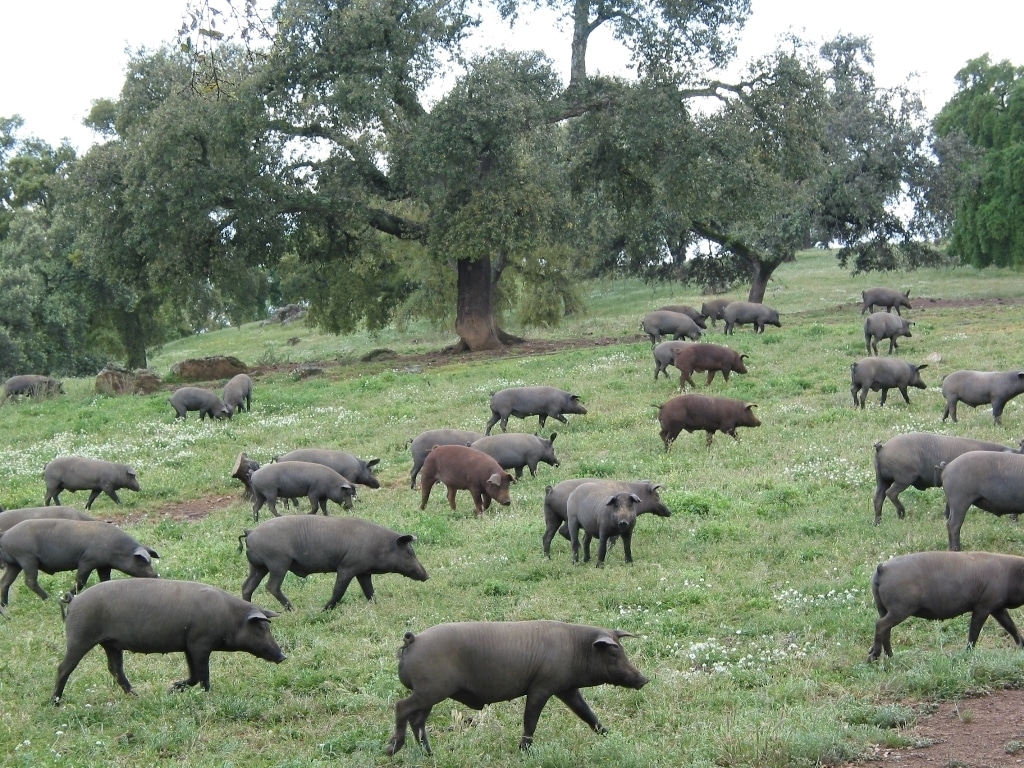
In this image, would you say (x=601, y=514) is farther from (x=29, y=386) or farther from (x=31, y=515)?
(x=29, y=386)

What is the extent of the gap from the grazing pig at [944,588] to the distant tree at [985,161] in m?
38.8

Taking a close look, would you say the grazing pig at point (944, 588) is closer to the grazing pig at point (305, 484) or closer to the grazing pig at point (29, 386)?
the grazing pig at point (305, 484)

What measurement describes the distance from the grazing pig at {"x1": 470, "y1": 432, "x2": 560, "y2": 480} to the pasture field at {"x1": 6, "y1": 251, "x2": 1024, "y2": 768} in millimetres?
429

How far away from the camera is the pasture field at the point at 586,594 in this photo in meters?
8.76

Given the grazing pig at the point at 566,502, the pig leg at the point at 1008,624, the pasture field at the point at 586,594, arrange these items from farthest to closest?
the grazing pig at the point at 566,502 < the pig leg at the point at 1008,624 < the pasture field at the point at 586,594

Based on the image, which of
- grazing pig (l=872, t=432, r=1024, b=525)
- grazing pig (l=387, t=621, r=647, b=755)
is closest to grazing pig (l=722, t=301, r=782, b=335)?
grazing pig (l=872, t=432, r=1024, b=525)

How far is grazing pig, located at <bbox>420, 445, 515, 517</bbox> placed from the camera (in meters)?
16.6

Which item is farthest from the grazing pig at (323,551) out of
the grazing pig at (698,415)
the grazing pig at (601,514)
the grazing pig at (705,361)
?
the grazing pig at (705,361)

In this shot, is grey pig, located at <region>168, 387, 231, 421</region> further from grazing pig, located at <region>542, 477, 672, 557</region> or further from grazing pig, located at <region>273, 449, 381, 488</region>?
grazing pig, located at <region>542, 477, 672, 557</region>

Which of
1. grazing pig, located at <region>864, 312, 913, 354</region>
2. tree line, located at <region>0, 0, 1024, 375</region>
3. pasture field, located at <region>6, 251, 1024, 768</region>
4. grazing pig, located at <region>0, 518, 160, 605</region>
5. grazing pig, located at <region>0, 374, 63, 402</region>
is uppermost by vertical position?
tree line, located at <region>0, 0, 1024, 375</region>

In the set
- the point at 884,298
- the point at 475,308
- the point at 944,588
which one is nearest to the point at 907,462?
the point at 944,588

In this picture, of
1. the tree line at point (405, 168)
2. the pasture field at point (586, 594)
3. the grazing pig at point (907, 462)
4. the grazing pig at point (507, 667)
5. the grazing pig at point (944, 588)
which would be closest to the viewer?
the grazing pig at point (507, 667)

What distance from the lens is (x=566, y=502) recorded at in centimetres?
1427

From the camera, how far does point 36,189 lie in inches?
2287
